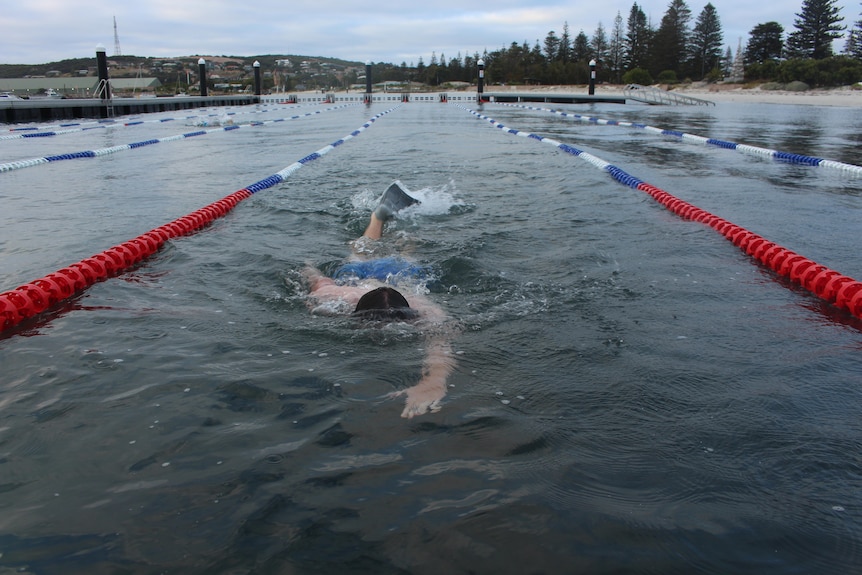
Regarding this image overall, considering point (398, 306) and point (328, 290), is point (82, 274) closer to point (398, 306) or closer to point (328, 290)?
point (328, 290)

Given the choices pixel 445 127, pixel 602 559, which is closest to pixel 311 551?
pixel 602 559

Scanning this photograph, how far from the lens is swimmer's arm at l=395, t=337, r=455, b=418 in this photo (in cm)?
285

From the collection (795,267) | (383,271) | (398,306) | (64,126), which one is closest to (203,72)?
(64,126)

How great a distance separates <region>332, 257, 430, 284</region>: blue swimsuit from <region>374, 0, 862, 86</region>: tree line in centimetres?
4556

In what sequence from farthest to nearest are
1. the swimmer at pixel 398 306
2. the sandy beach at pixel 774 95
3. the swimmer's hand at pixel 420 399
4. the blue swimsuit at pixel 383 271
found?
the sandy beach at pixel 774 95 < the blue swimsuit at pixel 383 271 < the swimmer at pixel 398 306 < the swimmer's hand at pixel 420 399

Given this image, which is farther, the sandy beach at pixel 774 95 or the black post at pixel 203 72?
the black post at pixel 203 72

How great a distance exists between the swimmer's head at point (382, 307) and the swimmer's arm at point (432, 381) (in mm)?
337

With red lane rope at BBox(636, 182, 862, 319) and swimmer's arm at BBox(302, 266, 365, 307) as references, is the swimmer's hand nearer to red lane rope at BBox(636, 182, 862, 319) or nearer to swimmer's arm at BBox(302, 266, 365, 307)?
swimmer's arm at BBox(302, 266, 365, 307)

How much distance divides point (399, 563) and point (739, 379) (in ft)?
6.78

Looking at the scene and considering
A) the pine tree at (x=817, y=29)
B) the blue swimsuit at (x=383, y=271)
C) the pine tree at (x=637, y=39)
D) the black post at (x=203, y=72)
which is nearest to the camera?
the blue swimsuit at (x=383, y=271)

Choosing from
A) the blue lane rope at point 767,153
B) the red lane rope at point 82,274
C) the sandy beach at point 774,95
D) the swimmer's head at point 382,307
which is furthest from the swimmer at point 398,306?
the sandy beach at point 774,95

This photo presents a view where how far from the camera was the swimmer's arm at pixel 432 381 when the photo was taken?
285cm

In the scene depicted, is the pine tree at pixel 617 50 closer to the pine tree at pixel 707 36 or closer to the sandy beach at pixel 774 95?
the pine tree at pixel 707 36

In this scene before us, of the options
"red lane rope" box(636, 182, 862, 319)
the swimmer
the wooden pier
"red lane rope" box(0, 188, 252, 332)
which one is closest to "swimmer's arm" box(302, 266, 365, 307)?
the swimmer
